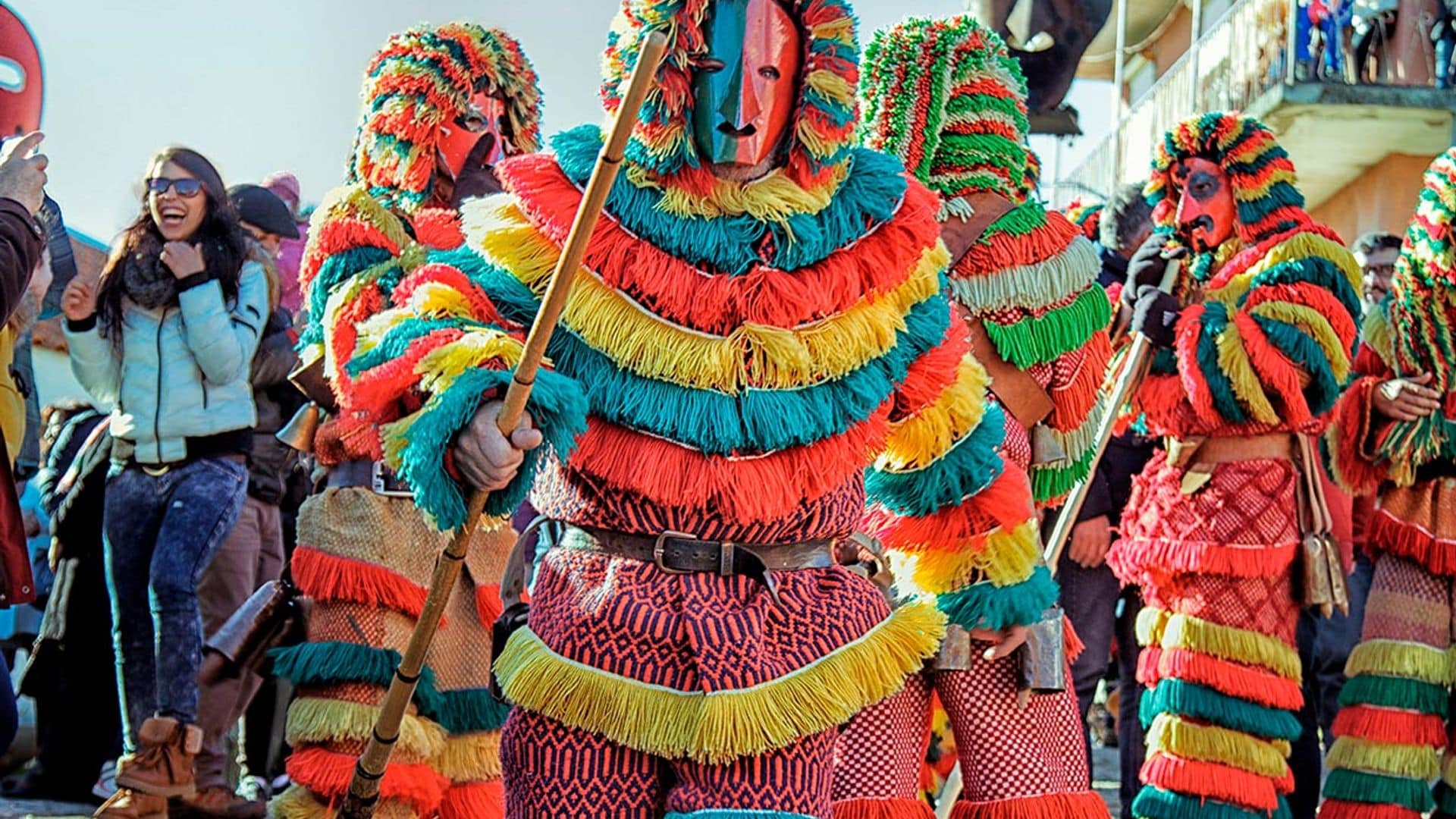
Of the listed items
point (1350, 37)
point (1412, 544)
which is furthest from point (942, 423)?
point (1350, 37)

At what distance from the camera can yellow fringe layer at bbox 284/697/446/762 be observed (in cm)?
496

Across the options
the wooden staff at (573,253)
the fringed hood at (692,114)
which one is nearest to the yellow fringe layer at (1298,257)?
the fringed hood at (692,114)

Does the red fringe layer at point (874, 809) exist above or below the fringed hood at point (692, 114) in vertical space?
below

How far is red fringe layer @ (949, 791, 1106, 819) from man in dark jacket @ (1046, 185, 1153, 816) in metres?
2.54

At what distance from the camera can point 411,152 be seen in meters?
5.34

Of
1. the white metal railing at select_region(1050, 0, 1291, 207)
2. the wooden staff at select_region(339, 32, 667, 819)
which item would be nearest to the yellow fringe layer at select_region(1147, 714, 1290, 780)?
the wooden staff at select_region(339, 32, 667, 819)

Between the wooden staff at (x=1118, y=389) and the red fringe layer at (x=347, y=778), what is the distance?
79.7 inches

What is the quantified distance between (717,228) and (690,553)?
24.2 inches

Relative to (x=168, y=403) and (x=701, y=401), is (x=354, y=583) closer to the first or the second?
(x=168, y=403)

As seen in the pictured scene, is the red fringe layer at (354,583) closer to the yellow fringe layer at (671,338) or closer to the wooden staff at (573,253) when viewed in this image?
the yellow fringe layer at (671,338)

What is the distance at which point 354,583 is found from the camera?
5.08 m

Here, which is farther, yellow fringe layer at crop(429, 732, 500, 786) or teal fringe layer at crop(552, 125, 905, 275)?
yellow fringe layer at crop(429, 732, 500, 786)

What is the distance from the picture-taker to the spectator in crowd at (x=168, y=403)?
20.1ft

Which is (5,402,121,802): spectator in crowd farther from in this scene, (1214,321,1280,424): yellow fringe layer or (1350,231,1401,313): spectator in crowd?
(1350,231,1401,313): spectator in crowd
